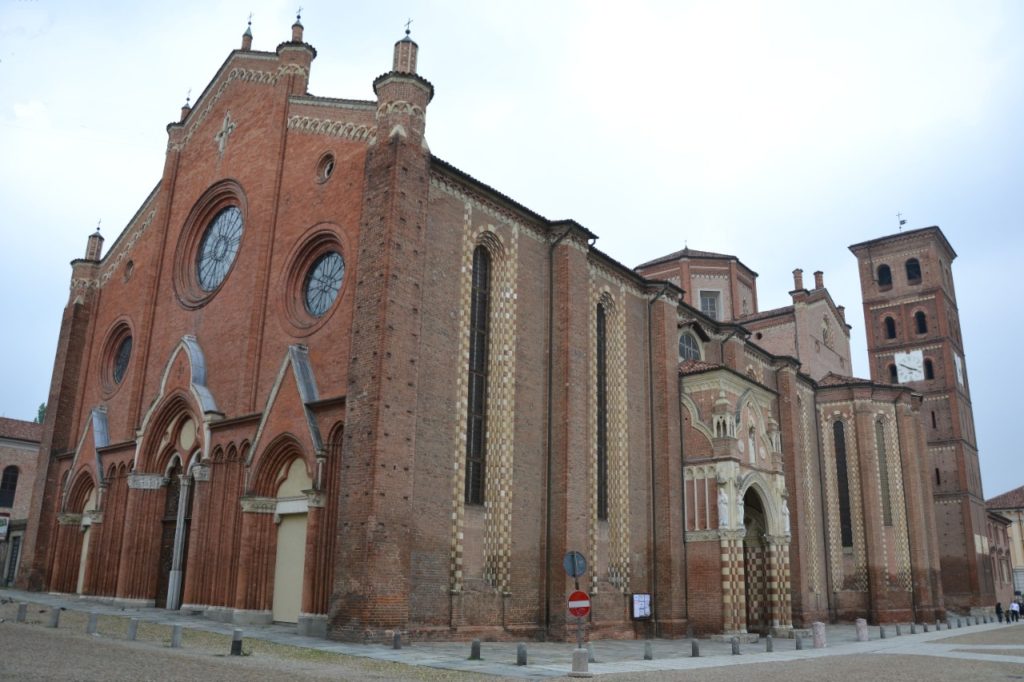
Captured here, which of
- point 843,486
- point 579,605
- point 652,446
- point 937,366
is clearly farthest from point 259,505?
point 937,366

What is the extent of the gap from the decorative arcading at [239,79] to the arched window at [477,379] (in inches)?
332

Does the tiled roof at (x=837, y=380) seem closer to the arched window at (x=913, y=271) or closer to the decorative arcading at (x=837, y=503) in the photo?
the decorative arcading at (x=837, y=503)

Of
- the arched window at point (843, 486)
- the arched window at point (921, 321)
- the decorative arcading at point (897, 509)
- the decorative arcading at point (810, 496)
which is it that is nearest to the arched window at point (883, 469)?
the decorative arcading at point (897, 509)

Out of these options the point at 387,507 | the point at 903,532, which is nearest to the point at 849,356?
the point at 903,532

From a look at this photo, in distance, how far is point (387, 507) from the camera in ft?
56.4

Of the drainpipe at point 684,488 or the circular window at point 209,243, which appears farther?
the circular window at point 209,243

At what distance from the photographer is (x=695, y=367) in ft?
91.0

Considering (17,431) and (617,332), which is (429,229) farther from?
(17,431)

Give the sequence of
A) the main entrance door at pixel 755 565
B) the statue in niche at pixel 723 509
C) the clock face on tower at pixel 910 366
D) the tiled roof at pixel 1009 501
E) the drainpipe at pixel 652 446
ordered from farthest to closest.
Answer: the tiled roof at pixel 1009 501
the clock face on tower at pixel 910 366
the main entrance door at pixel 755 565
the statue in niche at pixel 723 509
the drainpipe at pixel 652 446

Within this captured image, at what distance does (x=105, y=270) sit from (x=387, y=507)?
20360 mm

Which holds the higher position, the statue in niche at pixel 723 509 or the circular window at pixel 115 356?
the circular window at pixel 115 356

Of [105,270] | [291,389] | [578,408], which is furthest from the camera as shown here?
[105,270]

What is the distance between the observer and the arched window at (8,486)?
47716mm

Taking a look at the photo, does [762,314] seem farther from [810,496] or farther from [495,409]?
[495,409]
